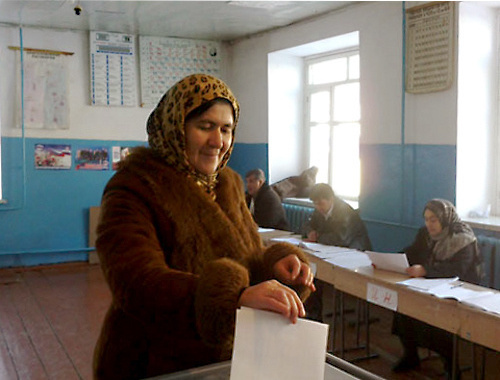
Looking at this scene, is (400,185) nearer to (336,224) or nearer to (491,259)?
(336,224)

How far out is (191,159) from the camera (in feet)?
4.11

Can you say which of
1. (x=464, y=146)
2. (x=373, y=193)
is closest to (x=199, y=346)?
(x=464, y=146)

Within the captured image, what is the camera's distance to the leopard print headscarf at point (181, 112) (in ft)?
3.99

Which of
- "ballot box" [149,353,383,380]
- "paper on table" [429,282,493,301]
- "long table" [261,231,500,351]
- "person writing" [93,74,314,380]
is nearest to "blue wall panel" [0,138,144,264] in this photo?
"long table" [261,231,500,351]

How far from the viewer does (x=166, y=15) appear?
216 inches

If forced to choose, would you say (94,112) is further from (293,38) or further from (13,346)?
(13,346)

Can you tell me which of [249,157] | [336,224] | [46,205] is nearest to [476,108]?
[336,224]

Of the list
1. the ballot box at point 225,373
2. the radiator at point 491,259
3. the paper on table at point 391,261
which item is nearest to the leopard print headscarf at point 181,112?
the ballot box at point 225,373

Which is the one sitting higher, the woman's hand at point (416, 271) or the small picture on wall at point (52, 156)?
the small picture on wall at point (52, 156)

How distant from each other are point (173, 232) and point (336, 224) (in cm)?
331

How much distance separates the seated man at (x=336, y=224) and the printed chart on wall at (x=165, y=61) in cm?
294

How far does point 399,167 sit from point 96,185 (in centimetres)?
364

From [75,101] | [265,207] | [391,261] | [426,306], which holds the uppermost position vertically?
[75,101]

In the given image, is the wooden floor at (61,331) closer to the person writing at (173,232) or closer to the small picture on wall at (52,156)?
the small picture on wall at (52,156)
